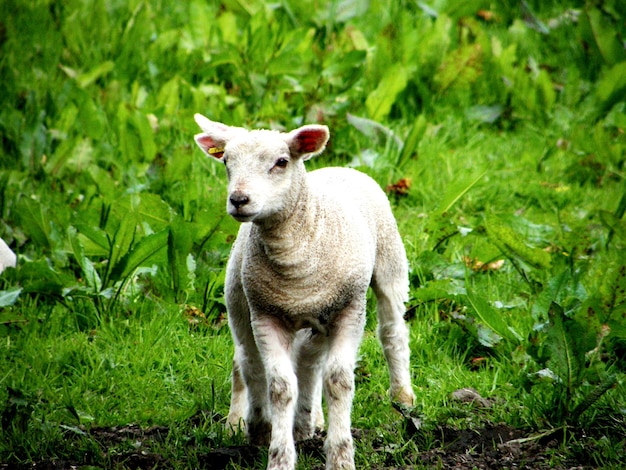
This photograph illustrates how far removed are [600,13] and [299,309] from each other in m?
6.22

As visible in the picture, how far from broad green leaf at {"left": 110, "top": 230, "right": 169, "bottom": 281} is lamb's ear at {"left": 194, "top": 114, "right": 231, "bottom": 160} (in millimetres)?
1356

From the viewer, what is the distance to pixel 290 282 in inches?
152

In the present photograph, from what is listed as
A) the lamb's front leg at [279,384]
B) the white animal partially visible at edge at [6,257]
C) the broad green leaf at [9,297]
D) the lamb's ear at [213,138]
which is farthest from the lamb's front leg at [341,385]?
the white animal partially visible at edge at [6,257]

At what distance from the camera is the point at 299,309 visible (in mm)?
3854

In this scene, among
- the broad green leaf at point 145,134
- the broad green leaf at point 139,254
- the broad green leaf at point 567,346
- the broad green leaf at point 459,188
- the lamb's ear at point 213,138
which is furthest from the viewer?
the broad green leaf at point 145,134

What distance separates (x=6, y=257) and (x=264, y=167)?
9.04 ft

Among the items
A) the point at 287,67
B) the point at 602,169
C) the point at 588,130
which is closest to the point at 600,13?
the point at 588,130

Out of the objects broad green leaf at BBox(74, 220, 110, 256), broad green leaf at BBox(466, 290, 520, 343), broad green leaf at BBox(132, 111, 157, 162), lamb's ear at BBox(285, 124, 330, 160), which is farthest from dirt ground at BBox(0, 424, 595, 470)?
broad green leaf at BBox(132, 111, 157, 162)

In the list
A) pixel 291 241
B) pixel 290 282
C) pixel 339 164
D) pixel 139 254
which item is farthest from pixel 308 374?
pixel 339 164

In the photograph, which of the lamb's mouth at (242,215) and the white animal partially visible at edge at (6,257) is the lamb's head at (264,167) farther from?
the white animal partially visible at edge at (6,257)

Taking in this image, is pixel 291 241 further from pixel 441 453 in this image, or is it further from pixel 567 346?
pixel 567 346

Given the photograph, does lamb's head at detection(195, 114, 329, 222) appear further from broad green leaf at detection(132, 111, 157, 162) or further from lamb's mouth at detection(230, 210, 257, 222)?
broad green leaf at detection(132, 111, 157, 162)

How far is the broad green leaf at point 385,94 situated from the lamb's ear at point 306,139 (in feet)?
12.6

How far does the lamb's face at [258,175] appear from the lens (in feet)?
11.7
